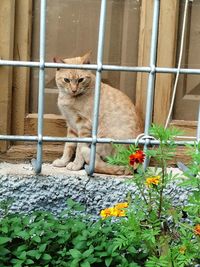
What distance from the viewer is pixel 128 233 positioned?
106 inches

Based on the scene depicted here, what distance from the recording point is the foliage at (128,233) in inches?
104

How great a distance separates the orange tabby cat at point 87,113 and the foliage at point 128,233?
0.66 meters

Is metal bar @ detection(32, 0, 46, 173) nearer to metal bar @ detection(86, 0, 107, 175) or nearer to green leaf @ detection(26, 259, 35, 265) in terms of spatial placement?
metal bar @ detection(86, 0, 107, 175)

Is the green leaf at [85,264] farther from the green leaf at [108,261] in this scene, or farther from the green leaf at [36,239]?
the green leaf at [36,239]

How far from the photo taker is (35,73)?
3.76 m

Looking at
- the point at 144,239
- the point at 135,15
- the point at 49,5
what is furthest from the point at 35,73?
the point at 144,239

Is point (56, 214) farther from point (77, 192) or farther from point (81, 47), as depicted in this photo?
point (81, 47)

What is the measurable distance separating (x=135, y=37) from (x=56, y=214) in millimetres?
1023

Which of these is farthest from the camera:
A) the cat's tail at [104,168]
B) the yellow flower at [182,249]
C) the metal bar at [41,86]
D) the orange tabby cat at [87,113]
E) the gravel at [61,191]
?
the orange tabby cat at [87,113]

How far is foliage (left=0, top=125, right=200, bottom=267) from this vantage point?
2.64m

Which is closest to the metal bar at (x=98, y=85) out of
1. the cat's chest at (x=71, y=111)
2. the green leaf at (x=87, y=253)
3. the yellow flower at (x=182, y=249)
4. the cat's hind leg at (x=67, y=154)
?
the cat's hind leg at (x=67, y=154)

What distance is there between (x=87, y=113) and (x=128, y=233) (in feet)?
3.86

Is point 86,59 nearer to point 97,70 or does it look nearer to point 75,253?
point 97,70

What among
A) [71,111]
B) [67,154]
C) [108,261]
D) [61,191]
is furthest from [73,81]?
[108,261]
